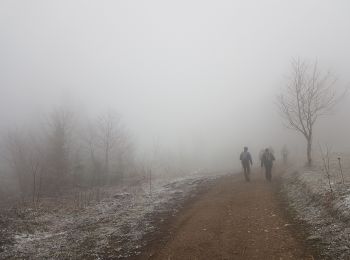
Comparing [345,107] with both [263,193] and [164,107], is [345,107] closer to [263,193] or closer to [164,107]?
[164,107]

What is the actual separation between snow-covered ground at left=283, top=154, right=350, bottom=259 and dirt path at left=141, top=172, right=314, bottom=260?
2.24ft

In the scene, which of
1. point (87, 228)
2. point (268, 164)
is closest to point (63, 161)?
point (268, 164)

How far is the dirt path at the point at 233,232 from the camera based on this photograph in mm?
10945

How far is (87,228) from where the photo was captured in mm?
16219

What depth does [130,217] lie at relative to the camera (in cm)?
1773

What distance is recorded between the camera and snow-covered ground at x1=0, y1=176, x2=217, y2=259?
1266 centimetres

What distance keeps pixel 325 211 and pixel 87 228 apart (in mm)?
10404

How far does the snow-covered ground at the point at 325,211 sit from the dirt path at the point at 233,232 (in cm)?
68

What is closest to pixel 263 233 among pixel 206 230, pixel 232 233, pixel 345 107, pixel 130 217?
pixel 232 233

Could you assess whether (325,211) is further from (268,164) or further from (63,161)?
(63,161)

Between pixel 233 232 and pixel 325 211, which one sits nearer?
pixel 233 232

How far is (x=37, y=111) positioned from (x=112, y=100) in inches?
3240

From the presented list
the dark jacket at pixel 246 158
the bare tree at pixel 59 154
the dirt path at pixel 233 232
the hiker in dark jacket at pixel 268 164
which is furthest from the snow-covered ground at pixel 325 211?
the bare tree at pixel 59 154

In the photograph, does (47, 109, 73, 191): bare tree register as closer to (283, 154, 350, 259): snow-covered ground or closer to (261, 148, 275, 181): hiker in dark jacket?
(261, 148, 275, 181): hiker in dark jacket
